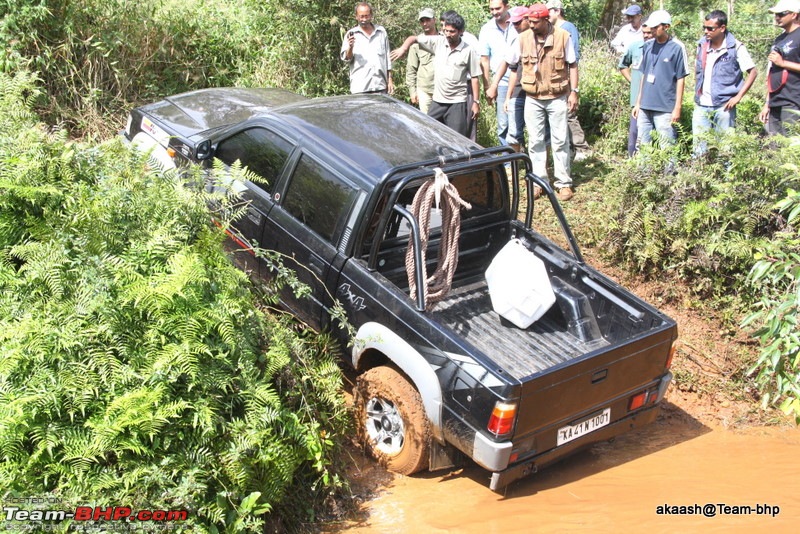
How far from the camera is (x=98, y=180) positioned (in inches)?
193

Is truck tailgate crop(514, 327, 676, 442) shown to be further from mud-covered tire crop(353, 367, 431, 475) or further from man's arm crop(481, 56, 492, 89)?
man's arm crop(481, 56, 492, 89)

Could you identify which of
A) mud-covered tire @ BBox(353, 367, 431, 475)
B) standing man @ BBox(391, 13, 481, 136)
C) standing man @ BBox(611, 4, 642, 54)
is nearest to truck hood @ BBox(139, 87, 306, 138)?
standing man @ BBox(391, 13, 481, 136)

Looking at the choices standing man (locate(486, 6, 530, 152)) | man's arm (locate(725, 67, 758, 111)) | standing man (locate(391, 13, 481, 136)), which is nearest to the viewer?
man's arm (locate(725, 67, 758, 111))

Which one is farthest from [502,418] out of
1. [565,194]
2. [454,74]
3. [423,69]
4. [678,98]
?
[423,69]

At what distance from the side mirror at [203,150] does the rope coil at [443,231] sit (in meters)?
2.00

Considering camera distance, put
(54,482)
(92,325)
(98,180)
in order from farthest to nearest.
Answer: (98,180), (92,325), (54,482)

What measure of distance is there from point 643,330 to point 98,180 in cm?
372

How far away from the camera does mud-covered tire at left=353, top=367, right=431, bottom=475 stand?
4.73 meters

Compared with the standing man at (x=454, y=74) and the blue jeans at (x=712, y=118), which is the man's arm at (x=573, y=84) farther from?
the blue jeans at (x=712, y=118)

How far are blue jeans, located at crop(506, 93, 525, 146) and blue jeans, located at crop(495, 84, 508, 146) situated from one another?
0.62 ft

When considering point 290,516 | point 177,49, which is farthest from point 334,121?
point 177,49

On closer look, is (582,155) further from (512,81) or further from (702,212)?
(702,212)

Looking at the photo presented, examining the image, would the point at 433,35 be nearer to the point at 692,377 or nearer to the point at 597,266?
the point at 597,266

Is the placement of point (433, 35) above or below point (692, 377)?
above
